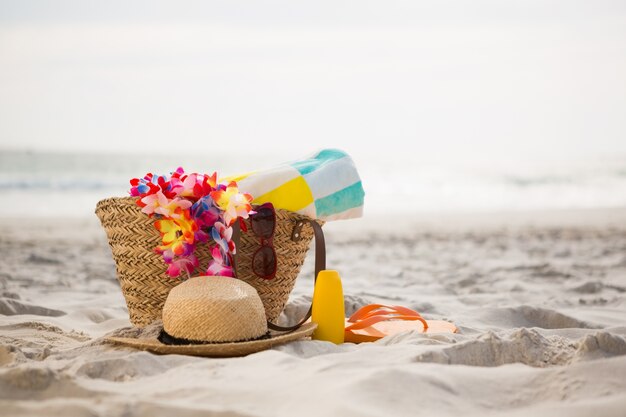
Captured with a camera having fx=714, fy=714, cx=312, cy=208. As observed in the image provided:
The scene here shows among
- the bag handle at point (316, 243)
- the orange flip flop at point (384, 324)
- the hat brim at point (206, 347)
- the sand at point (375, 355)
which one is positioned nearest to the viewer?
the sand at point (375, 355)

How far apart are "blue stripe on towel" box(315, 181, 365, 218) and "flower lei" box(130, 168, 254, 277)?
35 cm

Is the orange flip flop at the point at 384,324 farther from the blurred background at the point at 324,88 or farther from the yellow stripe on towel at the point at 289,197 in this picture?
the blurred background at the point at 324,88

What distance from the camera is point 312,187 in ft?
9.41

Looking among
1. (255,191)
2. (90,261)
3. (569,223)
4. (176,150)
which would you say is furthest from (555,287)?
(176,150)

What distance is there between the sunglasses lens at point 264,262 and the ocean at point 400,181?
9.07 metres

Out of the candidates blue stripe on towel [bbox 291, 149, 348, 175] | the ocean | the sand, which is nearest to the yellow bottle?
the sand

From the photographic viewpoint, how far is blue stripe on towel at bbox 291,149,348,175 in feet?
9.71

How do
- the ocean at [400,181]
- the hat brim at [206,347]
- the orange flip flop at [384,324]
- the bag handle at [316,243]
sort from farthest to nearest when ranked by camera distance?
1. the ocean at [400,181]
2. the orange flip flop at [384,324]
3. the bag handle at [316,243]
4. the hat brim at [206,347]

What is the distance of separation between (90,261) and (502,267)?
3.31 metres

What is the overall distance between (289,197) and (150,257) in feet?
1.92

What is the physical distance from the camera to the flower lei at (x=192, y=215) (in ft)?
8.43

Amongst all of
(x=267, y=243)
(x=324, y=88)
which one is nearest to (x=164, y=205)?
(x=267, y=243)

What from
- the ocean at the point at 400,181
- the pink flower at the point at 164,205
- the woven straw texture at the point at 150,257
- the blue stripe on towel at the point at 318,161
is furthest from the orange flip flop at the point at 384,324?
the ocean at the point at 400,181

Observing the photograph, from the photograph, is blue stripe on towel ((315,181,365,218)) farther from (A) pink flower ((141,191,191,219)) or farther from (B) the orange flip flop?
(A) pink flower ((141,191,191,219))
